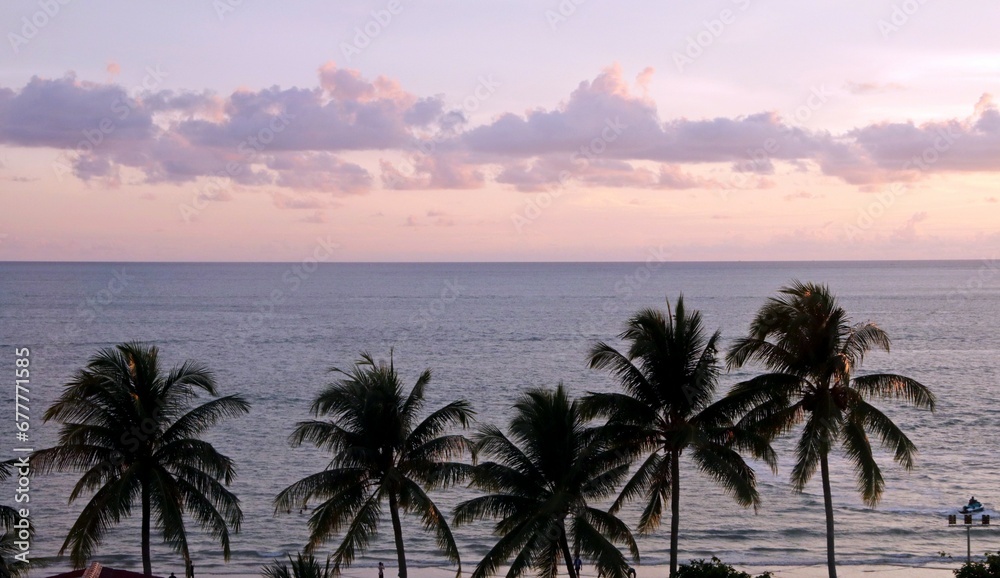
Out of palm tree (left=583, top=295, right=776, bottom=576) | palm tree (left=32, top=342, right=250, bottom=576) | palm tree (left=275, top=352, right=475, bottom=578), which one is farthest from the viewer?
palm tree (left=275, top=352, right=475, bottom=578)

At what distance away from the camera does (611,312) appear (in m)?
177

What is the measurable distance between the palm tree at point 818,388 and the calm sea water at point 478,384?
1785 centimetres

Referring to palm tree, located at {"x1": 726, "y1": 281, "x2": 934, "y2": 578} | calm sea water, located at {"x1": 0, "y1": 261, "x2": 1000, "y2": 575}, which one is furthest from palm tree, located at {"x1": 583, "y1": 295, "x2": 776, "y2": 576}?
calm sea water, located at {"x1": 0, "y1": 261, "x2": 1000, "y2": 575}

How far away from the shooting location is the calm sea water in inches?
1671

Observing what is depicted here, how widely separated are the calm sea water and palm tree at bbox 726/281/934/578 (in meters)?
17.8

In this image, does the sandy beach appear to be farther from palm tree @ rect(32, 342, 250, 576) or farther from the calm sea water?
palm tree @ rect(32, 342, 250, 576)

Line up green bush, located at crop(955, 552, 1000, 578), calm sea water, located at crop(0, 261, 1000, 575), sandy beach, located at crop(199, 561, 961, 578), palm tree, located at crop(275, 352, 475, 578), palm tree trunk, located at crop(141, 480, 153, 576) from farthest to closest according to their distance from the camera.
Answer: calm sea water, located at crop(0, 261, 1000, 575)
sandy beach, located at crop(199, 561, 961, 578)
palm tree, located at crop(275, 352, 475, 578)
palm tree trunk, located at crop(141, 480, 153, 576)
green bush, located at crop(955, 552, 1000, 578)

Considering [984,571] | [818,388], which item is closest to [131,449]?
[818,388]

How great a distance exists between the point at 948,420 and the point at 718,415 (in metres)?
54.7

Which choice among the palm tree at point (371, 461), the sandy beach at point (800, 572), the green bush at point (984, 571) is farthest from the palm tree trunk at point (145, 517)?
the green bush at point (984, 571)

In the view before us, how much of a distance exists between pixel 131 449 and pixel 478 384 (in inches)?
2574

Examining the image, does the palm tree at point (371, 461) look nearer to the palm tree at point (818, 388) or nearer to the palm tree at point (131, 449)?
the palm tree at point (131, 449)

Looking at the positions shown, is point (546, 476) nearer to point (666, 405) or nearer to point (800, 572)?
point (666, 405)

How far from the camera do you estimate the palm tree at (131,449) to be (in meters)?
22.1
